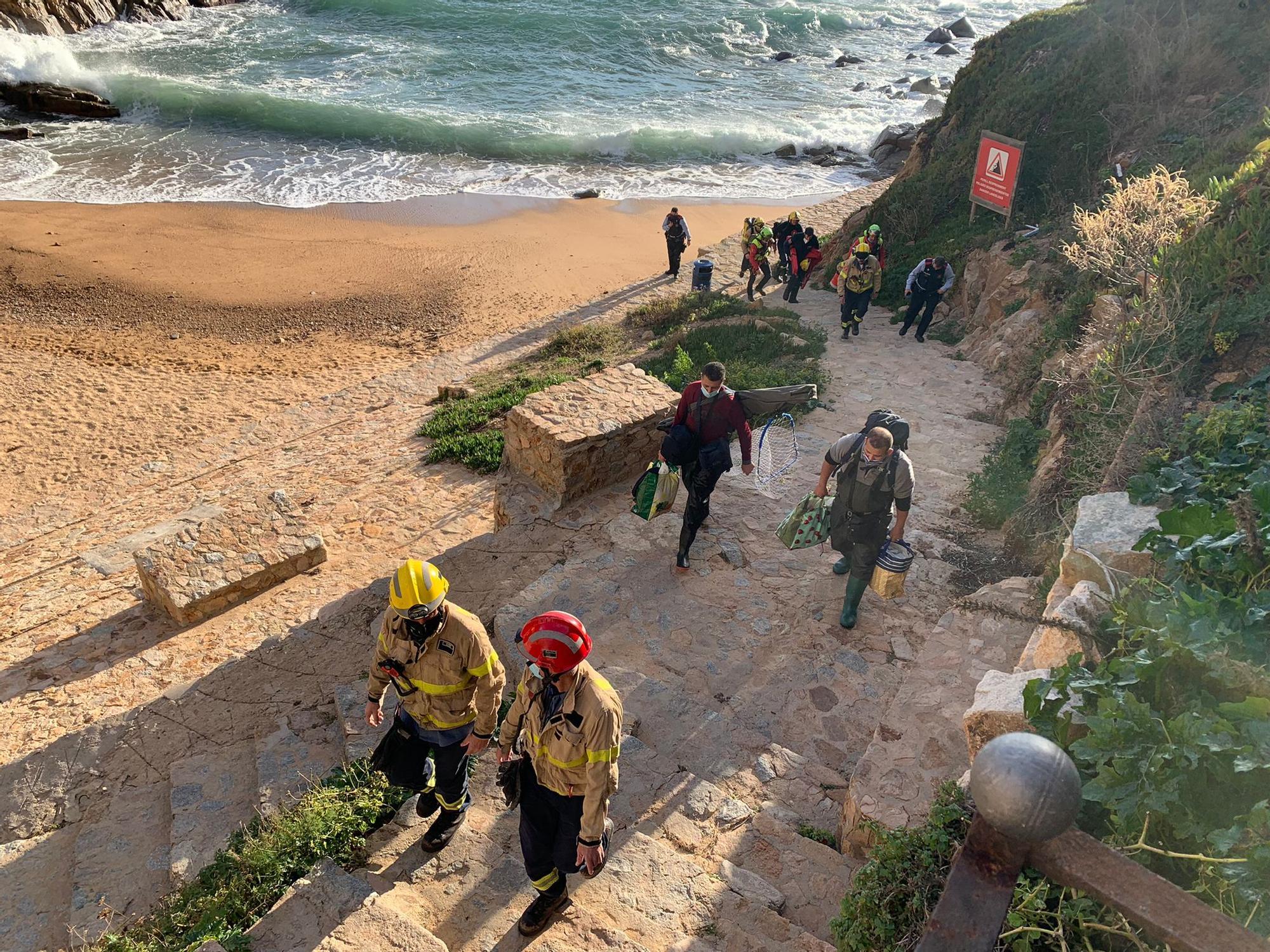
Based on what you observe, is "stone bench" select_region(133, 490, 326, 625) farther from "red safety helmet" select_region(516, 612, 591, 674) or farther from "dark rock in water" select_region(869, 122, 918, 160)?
"dark rock in water" select_region(869, 122, 918, 160)

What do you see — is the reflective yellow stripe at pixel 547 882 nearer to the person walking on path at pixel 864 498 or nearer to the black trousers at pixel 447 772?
the black trousers at pixel 447 772

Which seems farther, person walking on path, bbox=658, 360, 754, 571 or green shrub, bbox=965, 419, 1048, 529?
green shrub, bbox=965, 419, 1048, 529

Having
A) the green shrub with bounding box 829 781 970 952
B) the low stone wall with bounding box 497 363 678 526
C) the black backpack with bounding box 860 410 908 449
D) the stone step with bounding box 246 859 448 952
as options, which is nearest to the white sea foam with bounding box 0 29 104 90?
the low stone wall with bounding box 497 363 678 526

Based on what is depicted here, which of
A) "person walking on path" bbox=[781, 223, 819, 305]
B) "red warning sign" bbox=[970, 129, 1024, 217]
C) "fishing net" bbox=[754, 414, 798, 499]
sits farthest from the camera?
"person walking on path" bbox=[781, 223, 819, 305]

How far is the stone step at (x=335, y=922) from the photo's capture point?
3842 millimetres

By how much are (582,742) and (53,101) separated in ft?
106

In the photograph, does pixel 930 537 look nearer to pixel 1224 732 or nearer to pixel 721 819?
pixel 721 819

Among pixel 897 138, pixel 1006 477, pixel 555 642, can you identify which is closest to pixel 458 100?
pixel 897 138

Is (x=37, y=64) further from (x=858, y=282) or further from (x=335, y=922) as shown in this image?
(x=335, y=922)

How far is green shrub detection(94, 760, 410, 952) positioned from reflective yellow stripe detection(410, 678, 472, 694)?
3.10 feet

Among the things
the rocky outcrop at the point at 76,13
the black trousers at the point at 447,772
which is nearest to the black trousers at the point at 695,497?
the black trousers at the point at 447,772

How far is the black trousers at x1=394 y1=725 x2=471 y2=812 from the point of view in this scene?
4598mm

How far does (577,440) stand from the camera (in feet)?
26.2

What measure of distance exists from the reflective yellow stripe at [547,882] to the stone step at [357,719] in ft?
5.32
